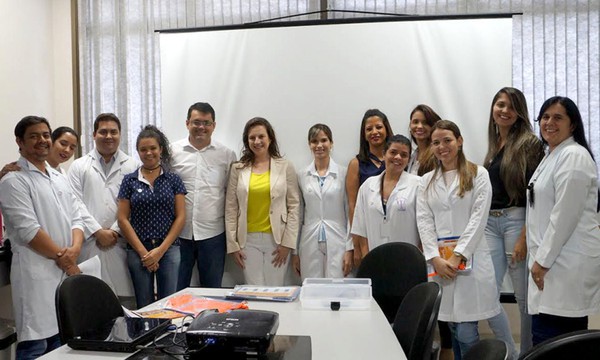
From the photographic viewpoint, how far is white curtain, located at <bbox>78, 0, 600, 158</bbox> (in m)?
3.85

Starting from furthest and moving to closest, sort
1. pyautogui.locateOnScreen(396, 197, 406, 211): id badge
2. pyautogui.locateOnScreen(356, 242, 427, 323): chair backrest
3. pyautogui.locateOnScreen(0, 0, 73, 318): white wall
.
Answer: pyautogui.locateOnScreen(0, 0, 73, 318): white wall → pyautogui.locateOnScreen(396, 197, 406, 211): id badge → pyautogui.locateOnScreen(356, 242, 427, 323): chair backrest

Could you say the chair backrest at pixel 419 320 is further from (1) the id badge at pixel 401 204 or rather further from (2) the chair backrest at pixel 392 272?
(1) the id badge at pixel 401 204

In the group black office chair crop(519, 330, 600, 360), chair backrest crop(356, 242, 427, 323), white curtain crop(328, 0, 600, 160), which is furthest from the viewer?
white curtain crop(328, 0, 600, 160)

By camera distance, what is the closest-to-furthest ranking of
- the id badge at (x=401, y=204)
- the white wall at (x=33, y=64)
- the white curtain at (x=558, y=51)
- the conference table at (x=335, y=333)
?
the conference table at (x=335, y=333)
the id badge at (x=401, y=204)
the white curtain at (x=558, y=51)
the white wall at (x=33, y=64)

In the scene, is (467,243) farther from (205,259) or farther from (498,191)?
(205,259)

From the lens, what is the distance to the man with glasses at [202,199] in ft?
11.4

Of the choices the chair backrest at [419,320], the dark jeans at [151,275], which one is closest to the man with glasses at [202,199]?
the dark jeans at [151,275]

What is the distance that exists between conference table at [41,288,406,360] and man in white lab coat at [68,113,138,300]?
1.42m

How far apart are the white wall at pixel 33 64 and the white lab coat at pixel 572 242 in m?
3.86

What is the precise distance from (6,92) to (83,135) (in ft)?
2.22

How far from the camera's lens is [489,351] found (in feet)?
3.35

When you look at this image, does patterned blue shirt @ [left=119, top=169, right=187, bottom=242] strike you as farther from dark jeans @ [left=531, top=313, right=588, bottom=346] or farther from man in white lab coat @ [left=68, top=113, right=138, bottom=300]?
dark jeans @ [left=531, top=313, right=588, bottom=346]

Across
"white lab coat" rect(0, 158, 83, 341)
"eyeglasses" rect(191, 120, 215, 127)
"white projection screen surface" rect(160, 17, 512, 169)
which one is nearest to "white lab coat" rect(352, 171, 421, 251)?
"white projection screen surface" rect(160, 17, 512, 169)

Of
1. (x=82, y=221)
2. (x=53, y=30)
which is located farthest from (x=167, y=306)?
(x=53, y=30)
